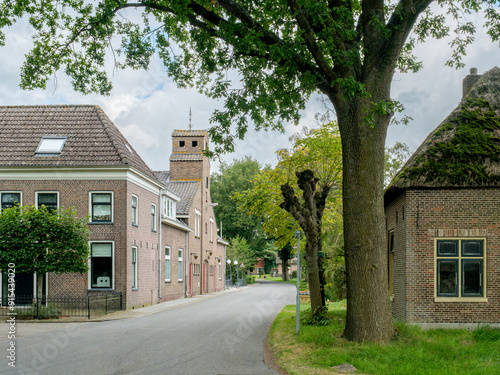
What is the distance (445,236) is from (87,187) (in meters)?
15.0

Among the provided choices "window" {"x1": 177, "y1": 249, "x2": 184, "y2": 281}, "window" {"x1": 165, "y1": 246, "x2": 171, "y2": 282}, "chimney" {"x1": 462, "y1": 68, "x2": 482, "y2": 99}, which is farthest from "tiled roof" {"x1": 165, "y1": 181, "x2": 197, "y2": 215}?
"chimney" {"x1": 462, "y1": 68, "x2": 482, "y2": 99}

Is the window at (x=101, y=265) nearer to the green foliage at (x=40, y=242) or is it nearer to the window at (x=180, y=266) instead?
the green foliage at (x=40, y=242)

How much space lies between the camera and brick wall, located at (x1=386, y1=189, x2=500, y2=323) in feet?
46.7

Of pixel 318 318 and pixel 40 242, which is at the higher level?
pixel 40 242

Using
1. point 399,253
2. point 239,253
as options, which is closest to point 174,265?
point 399,253

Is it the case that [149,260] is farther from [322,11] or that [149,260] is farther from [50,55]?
[322,11]

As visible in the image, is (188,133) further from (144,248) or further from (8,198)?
(8,198)

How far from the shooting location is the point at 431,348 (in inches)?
408

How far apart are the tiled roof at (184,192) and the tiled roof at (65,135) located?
32.6ft

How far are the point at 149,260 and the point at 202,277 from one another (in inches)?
581

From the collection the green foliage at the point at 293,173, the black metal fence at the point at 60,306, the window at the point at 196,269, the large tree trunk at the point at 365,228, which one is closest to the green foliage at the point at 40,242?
the black metal fence at the point at 60,306

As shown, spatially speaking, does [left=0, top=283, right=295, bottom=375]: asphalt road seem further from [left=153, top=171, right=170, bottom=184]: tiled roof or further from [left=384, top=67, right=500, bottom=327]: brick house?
[left=153, top=171, right=170, bottom=184]: tiled roof

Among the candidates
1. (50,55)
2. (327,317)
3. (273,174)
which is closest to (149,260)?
(273,174)

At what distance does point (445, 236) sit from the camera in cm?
1441
